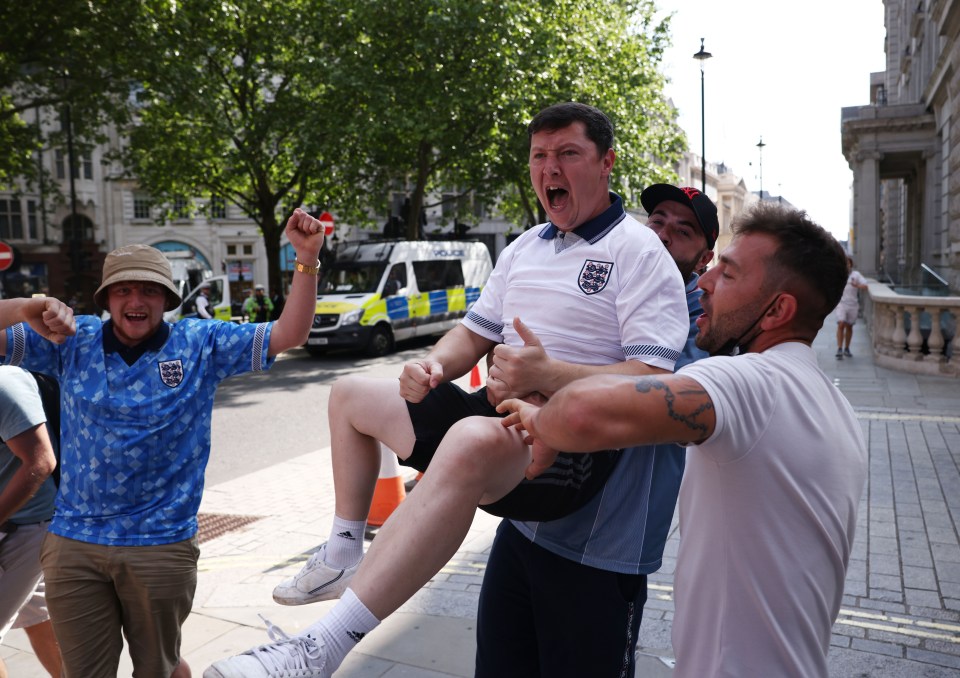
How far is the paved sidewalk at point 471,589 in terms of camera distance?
3.95 m

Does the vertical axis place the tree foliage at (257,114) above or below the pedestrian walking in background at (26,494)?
above

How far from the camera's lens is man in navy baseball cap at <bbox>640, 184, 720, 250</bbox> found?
311 centimetres

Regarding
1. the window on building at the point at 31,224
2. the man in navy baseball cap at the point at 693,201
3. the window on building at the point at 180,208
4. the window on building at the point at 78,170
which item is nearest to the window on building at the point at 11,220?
the window on building at the point at 31,224

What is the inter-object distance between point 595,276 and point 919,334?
43.1 feet

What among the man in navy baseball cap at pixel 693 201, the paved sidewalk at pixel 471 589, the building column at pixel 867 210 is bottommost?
the paved sidewalk at pixel 471 589

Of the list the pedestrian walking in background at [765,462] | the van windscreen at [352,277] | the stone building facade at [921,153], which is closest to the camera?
the pedestrian walking in background at [765,462]

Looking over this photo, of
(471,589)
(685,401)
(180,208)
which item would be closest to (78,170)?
(180,208)

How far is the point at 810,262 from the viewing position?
1.78 metres

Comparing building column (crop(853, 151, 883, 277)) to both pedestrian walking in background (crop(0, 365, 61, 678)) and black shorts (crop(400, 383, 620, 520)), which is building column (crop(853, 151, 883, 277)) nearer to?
black shorts (crop(400, 383, 620, 520))

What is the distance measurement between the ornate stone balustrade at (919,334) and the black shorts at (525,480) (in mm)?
12186

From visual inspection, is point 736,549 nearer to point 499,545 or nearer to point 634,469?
point 634,469

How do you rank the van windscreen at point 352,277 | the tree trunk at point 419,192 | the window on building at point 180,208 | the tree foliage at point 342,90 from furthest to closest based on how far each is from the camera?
the window on building at point 180,208 → the tree trunk at point 419,192 → the van windscreen at point 352,277 → the tree foliage at point 342,90

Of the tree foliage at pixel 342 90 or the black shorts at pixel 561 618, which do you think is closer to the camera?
the black shorts at pixel 561 618

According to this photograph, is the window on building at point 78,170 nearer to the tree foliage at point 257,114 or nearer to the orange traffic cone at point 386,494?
the tree foliage at point 257,114
